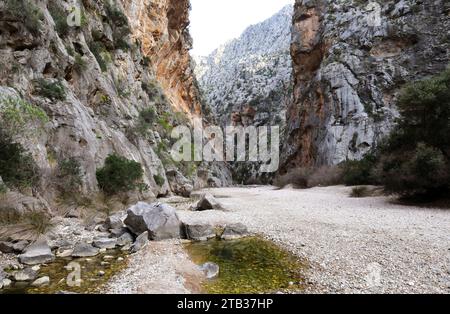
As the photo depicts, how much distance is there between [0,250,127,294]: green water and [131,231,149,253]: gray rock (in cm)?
29

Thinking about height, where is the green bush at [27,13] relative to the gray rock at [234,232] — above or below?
above

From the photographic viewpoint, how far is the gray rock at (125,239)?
24.2ft

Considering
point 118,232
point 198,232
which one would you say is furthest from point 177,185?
point 198,232

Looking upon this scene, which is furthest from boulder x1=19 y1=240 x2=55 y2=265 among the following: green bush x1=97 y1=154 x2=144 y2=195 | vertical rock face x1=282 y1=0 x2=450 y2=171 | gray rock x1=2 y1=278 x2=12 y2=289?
vertical rock face x1=282 y1=0 x2=450 y2=171

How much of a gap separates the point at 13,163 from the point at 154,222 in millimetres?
4042

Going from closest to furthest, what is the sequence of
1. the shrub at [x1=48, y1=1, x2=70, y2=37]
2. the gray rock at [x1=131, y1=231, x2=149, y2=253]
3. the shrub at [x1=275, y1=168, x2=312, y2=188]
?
1. the gray rock at [x1=131, y1=231, x2=149, y2=253]
2. the shrub at [x1=48, y1=1, x2=70, y2=37]
3. the shrub at [x1=275, y1=168, x2=312, y2=188]

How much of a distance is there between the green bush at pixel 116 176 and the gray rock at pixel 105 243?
577 cm

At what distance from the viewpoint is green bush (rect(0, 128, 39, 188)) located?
7836 mm

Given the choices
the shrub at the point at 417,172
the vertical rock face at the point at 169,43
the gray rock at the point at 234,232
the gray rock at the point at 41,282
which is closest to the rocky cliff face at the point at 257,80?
the vertical rock face at the point at 169,43

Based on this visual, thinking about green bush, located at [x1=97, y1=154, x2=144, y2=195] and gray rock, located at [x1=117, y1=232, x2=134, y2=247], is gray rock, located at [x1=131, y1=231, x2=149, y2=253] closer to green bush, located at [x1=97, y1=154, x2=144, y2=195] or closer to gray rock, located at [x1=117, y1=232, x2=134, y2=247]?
gray rock, located at [x1=117, y1=232, x2=134, y2=247]

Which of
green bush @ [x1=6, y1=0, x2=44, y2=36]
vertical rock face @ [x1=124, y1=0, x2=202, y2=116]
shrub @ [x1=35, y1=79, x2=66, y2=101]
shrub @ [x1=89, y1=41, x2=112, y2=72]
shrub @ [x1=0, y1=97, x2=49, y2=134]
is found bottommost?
shrub @ [x1=0, y1=97, x2=49, y2=134]

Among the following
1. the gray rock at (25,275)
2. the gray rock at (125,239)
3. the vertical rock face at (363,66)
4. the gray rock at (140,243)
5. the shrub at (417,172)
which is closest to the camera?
the gray rock at (25,275)

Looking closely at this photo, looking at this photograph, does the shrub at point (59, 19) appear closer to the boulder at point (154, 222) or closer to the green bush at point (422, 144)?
the boulder at point (154, 222)
